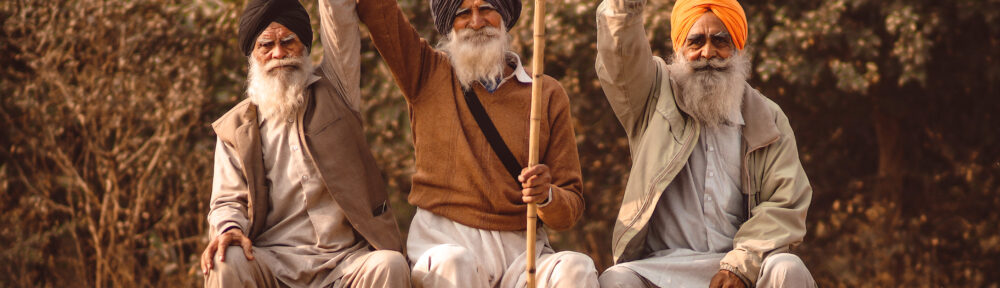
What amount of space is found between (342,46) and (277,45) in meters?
0.29

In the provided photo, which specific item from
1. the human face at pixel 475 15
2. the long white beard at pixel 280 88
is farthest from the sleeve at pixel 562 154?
the long white beard at pixel 280 88

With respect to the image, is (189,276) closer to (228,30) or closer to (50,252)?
(50,252)

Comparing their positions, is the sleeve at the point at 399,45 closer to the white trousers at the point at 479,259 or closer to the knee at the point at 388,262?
the white trousers at the point at 479,259

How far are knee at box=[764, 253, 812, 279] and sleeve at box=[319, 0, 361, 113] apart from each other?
178cm

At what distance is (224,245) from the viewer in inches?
188

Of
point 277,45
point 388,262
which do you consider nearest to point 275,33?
point 277,45

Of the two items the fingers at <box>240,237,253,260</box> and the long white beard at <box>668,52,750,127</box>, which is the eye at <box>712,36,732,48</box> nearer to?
the long white beard at <box>668,52,750,127</box>

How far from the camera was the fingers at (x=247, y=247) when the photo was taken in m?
4.80

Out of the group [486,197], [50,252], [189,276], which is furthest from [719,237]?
[50,252]

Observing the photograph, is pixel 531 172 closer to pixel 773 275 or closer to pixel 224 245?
pixel 773 275

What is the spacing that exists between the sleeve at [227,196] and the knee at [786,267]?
2.05m

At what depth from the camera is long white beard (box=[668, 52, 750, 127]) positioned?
5195mm

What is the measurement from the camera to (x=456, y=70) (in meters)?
5.08

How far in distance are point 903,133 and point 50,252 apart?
670 cm
